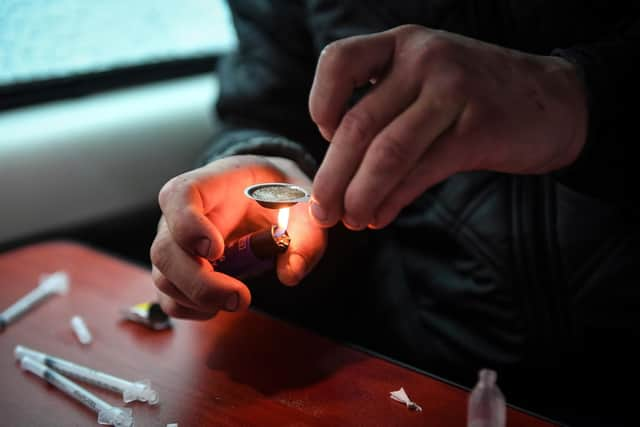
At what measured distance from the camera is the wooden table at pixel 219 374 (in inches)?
28.7

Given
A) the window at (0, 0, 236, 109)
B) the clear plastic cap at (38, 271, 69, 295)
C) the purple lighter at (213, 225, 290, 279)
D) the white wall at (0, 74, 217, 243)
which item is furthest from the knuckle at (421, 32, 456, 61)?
the window at (0, 0, 236, 109)

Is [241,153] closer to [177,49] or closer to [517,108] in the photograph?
[517,108]

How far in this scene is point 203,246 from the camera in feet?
2.46

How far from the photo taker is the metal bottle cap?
690 millimetres

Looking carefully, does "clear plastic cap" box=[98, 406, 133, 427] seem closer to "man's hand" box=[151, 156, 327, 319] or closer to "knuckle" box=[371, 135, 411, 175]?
"man's hand" box=[151, 156, 327, 319]

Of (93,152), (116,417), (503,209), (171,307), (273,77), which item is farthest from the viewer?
(93,152)

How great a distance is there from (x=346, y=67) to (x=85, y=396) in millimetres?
519

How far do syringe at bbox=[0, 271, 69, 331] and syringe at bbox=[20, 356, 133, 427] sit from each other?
5.9 inches

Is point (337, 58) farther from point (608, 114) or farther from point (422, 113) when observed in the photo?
point (608, 114)

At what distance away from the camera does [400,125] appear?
24.3 inches

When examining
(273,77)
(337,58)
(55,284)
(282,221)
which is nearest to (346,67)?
(337,58)

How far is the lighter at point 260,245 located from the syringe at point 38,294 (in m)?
0.41

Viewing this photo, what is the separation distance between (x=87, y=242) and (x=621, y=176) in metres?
1.29

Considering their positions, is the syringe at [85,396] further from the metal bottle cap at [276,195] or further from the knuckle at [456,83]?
the knuckle at [456,83]
